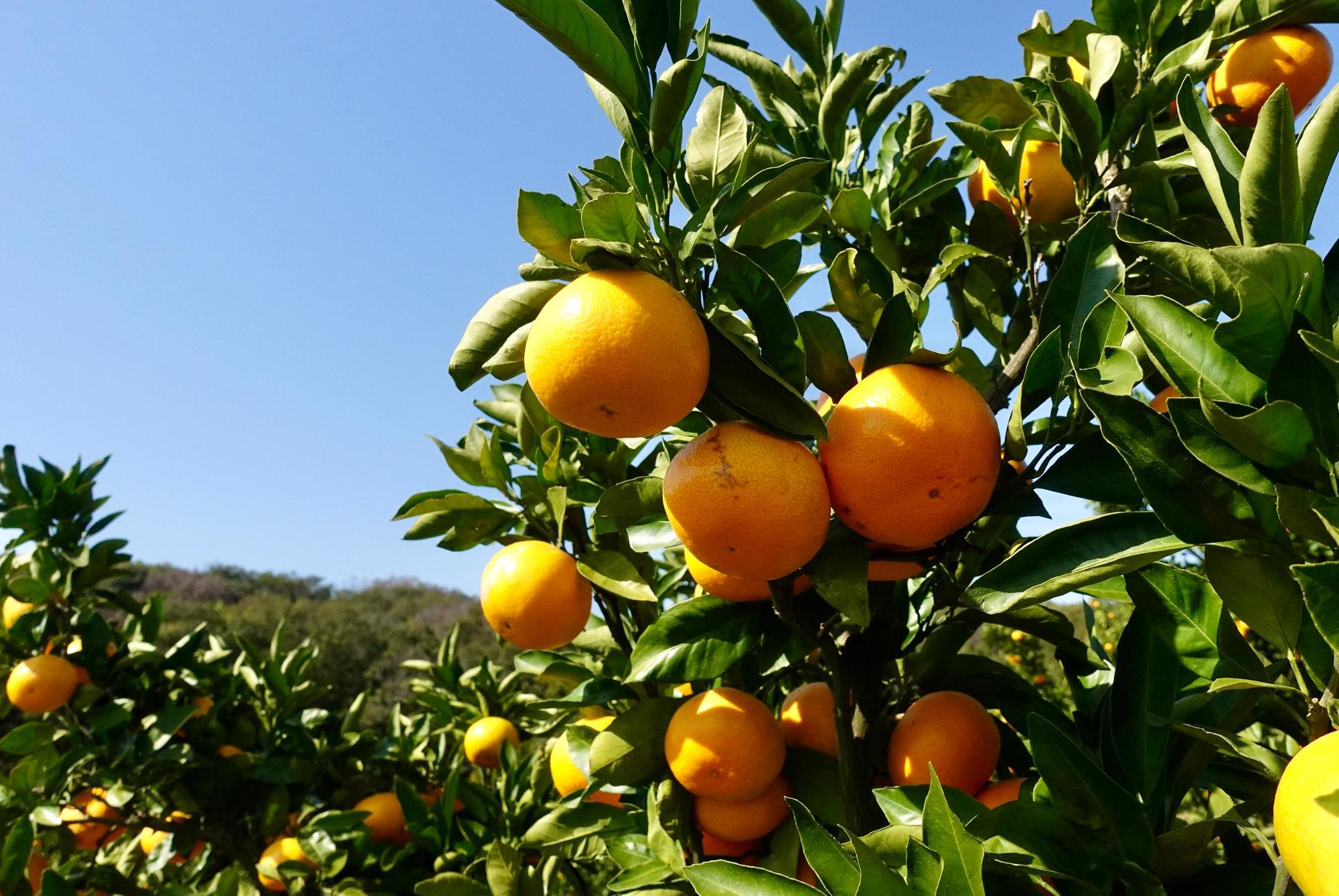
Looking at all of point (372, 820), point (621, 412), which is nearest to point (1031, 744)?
point (621, 412)

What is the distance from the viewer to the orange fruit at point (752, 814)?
1.31 meters

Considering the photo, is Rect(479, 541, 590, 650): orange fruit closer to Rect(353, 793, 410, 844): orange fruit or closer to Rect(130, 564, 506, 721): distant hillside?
Rect(353, 793, 410, 844): orange fruit

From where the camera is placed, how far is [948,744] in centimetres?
115

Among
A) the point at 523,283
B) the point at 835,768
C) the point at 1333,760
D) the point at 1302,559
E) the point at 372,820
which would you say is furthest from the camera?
the point at 372,820

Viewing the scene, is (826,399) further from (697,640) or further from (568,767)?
(568,767)

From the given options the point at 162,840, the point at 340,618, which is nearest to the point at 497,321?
the point at 162,840

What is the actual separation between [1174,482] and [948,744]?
582 millimetres

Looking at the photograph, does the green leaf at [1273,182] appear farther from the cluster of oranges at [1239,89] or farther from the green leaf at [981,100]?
the green leaf at [981,100]

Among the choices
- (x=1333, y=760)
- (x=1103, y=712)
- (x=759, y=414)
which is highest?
(x=759, y=414)

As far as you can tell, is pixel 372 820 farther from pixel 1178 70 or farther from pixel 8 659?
pixel 1178 70

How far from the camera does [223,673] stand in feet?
9.70

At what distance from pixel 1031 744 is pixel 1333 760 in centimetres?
32

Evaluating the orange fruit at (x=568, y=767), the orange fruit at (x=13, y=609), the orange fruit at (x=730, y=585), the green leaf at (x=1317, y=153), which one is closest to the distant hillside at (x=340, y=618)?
the orange fruit at (x=13, y=609)

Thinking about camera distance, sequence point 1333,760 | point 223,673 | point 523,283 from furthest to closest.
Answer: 1. point 223,673
2. point 523,283
3. point 1333,760
